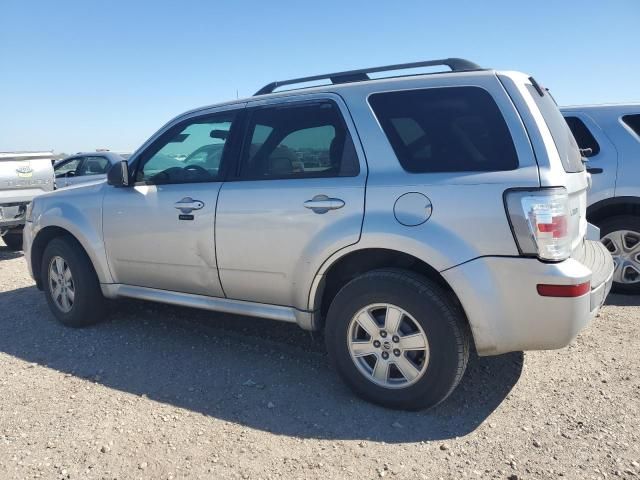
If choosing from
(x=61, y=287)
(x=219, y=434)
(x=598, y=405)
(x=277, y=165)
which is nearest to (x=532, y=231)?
(x=598, y=405)

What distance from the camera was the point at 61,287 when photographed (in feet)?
14.7

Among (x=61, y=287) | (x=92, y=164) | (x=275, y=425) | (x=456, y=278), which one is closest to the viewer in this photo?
(x=456, y=278)

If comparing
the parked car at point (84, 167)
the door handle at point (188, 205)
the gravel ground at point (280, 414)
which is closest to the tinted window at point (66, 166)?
the parked car at point (84, 167)

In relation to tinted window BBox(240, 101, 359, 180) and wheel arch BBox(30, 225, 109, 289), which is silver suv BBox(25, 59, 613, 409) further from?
Answer: wheel arch BBox(30, 225, 109, 289)

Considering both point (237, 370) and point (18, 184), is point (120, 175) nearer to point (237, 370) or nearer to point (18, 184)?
point (237, 370)

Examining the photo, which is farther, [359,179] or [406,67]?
[406,67]

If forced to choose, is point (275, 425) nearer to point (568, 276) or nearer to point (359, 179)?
point (359, 179)

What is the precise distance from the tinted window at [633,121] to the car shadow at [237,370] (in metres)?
2.86

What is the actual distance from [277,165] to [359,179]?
2.18 ft

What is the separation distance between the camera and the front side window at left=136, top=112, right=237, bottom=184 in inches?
145

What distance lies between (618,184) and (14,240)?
8.92 m

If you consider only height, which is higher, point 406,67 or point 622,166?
point 406,67

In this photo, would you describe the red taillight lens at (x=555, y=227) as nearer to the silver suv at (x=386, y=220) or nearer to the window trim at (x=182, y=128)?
the silver suv at (x=386, y=220)

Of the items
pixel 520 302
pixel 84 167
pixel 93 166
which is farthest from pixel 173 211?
pixel 84 167
